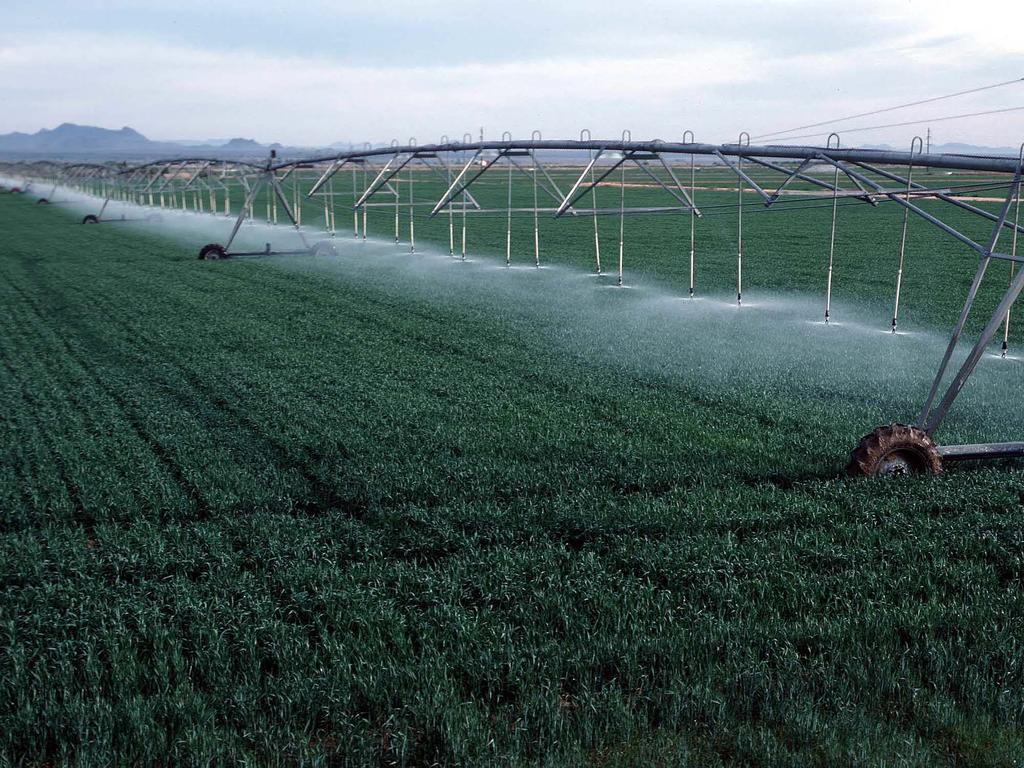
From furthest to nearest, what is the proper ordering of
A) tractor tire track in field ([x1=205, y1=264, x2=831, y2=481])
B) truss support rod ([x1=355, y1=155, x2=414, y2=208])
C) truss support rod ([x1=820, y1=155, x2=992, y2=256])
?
1. truss support rod ([x1=355, y1=155, x2=414, y2=208])
2. tractor tire track in field ([x1=205, y1=264, x2=831, y2=481])
3. truss support rod ([x1=820, y1=155, x2=992, y2=256])

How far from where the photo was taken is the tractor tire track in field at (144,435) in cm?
970

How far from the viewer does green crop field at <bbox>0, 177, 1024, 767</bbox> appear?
5613 millimetres

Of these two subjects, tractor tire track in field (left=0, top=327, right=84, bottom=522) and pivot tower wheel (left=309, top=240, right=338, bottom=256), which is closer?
tractor tire track in field (left=0, top=327, right=84, bottom=522)

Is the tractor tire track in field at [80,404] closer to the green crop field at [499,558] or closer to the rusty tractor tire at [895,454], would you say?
the green crop field at [499,558]

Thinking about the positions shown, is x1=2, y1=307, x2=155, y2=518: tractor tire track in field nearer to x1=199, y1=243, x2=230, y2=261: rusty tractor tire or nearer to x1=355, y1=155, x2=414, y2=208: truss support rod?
x1=355, y1=155, x2=414, y2=208: truss support rod

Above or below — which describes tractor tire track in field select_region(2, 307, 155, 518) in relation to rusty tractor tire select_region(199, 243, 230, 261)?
below

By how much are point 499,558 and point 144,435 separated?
20.0 ft

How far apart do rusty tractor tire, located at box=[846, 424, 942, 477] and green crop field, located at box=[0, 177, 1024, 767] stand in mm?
242

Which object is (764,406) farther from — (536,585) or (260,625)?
(260,625)

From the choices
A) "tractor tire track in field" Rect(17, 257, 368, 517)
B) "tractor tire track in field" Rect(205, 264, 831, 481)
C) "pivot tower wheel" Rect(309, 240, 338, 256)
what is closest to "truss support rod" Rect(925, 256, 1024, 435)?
"tractor tire track in field" Rect(205, 264, 831, 481)

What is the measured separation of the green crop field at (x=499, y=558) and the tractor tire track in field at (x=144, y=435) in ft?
0.18

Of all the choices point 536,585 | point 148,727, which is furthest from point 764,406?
point 148,727

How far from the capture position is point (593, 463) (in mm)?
10578

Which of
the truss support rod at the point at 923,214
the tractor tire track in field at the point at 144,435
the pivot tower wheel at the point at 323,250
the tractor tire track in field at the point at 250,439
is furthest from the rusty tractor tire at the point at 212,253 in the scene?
the truss support rod at the point at 923,214
